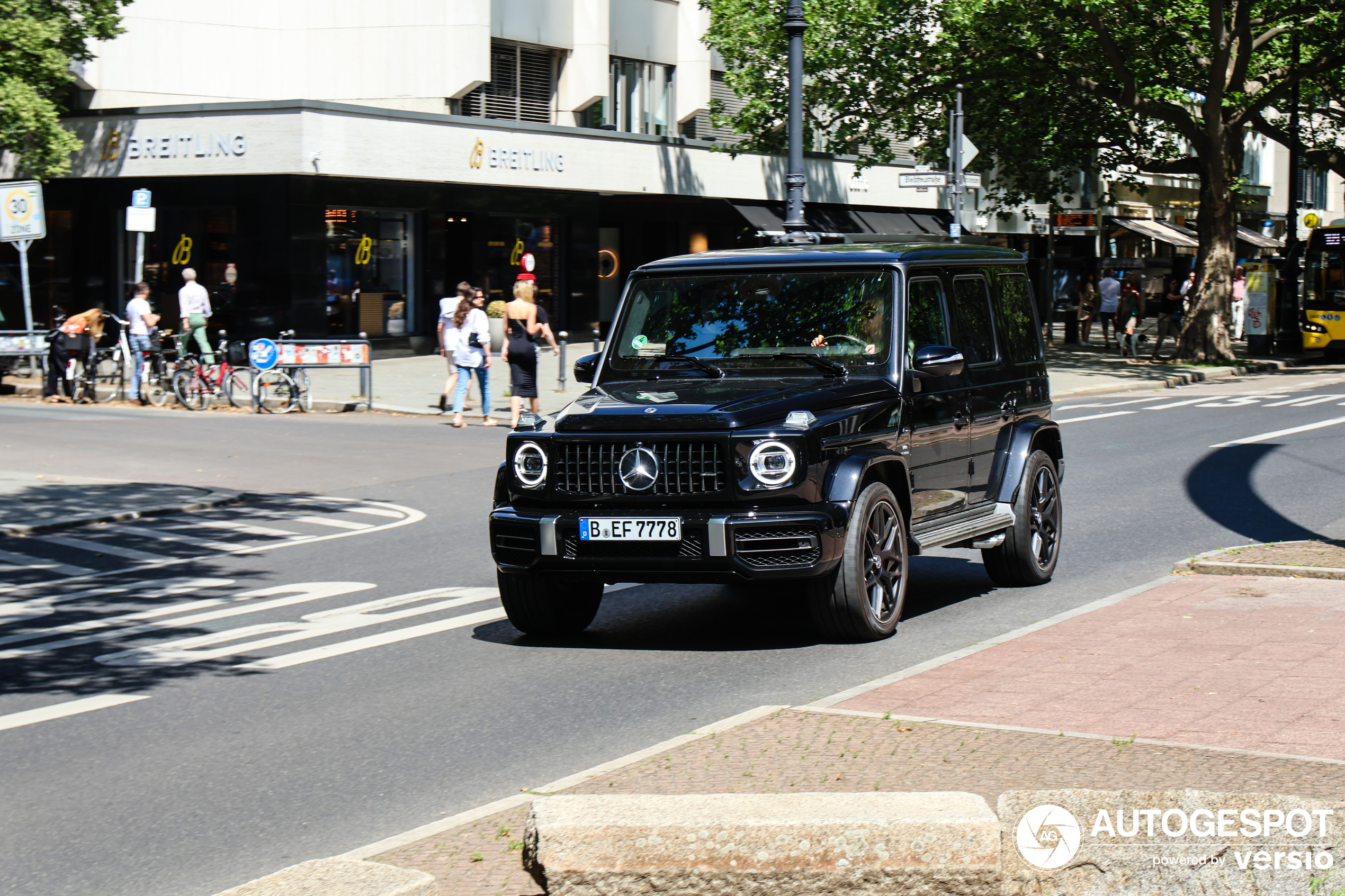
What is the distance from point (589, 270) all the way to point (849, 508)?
30.8m

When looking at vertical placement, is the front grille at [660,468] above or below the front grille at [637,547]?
above

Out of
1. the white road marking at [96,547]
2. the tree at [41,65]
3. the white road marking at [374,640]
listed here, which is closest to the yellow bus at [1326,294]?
the tree at [41,65]

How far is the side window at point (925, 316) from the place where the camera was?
8.90 metres

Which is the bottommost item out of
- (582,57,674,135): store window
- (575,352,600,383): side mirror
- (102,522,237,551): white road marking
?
(102,522,237,551): white road marking

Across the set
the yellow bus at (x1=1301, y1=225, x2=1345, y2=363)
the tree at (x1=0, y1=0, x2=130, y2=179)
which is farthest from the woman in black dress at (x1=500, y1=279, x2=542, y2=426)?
the yellow bus at (x1=1301, y1=225, x2=1345, y2=363)

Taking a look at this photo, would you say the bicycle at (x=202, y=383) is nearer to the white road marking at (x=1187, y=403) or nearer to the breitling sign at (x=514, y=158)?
the breitling sign at (x=514, y=158)

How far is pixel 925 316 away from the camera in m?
9.09

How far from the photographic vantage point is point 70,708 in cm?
716

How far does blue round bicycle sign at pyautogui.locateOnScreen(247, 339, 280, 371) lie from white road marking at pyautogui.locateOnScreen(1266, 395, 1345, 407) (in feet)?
46.6

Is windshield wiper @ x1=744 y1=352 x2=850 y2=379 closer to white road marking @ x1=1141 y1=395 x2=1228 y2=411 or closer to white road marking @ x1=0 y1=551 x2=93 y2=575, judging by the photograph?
white road marking @ x1=0 y1=551 x2=93 y2=575

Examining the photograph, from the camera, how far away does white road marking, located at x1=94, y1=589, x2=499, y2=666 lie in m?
8.27

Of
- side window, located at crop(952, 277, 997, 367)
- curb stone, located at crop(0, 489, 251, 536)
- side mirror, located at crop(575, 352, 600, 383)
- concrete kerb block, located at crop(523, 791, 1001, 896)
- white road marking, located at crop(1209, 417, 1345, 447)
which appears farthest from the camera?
white road marking, located at crop(1209, 417, 1345, 447)

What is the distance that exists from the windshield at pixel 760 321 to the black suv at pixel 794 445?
1cm

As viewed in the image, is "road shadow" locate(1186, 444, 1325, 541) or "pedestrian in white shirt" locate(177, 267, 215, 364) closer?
"road shadow" locate(1186, 444, 1325, 541)
